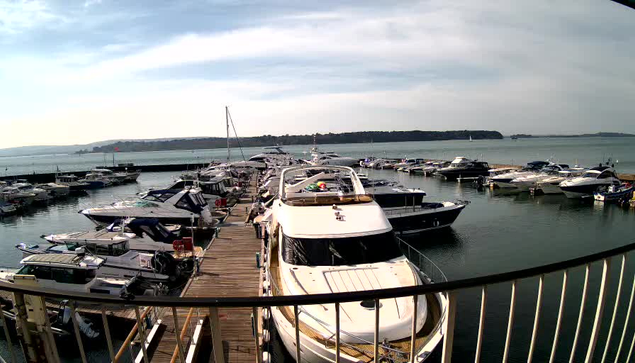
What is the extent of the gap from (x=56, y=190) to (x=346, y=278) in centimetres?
5040

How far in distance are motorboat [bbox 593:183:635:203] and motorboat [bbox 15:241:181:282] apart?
34119 millimetres

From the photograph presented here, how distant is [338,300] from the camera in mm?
2068

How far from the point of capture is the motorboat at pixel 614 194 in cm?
3031

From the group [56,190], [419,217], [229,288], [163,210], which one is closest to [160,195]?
[163,210]

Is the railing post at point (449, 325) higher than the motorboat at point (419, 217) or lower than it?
higher

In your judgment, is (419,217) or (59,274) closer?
(59,274)

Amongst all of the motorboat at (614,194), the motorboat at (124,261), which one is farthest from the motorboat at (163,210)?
the motorboat at (614,194)

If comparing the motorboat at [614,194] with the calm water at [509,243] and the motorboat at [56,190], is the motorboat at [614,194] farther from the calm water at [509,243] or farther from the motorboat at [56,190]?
the motorboat at [56,190]

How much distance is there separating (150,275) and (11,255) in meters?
13.4

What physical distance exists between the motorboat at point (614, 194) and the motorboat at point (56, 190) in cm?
5800

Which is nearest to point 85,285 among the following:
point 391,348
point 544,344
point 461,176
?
point 391,348

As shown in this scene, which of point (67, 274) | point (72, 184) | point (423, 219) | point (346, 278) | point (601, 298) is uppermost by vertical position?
point (601, 298)

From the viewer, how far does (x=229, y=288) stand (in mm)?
11852

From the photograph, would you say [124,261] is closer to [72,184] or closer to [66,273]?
[66,273]
